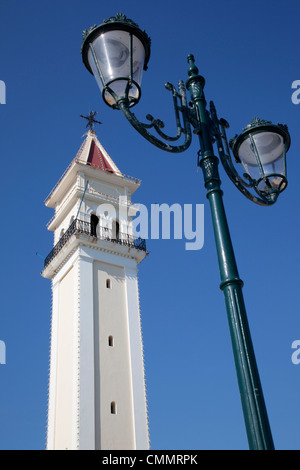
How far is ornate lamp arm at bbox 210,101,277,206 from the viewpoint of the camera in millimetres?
6648

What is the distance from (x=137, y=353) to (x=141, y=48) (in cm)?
1832

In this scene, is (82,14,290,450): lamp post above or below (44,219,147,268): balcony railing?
below

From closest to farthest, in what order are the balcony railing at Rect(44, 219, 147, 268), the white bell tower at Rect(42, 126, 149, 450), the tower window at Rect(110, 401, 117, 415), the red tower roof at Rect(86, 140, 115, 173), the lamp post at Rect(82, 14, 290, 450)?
the lamp post at Rect(82, 14, 290, 450), the white bell tower at Rect(42, 126, 149, 450), the tower window at Rect(110, 401, 117, 415), the balcony railing at Rect(44, 219, 147, 268), the red tower roof at Rect(86, 140, 115, 173)

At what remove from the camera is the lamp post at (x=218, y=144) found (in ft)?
16.0

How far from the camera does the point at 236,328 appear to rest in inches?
202

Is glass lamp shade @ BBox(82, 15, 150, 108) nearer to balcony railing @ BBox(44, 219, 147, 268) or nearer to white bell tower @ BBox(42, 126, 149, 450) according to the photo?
white bell tower @ BBox(42, 126, 149, 450)

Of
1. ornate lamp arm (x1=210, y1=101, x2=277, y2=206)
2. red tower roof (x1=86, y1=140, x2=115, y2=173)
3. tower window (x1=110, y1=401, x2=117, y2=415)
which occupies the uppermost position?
red tower roof (x1=86, y1=140, x2=115, y2=173)

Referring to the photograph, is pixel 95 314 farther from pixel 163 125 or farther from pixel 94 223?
pixel 163 125

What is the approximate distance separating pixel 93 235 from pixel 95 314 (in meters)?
4.07

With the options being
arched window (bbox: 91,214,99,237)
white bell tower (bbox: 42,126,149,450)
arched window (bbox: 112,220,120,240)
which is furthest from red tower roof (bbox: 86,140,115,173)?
arched window (bbox: 112,220,120,240)

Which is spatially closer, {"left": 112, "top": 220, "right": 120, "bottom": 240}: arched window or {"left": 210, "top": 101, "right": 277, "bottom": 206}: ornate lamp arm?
{"left": 210, "top": 101, "right": 277, "bottom": 206}: ornate lamp arm

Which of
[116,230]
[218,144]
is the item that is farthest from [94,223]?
[218,144]

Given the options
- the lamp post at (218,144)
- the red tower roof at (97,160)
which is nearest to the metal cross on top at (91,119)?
the red tower roof at (97,160)
